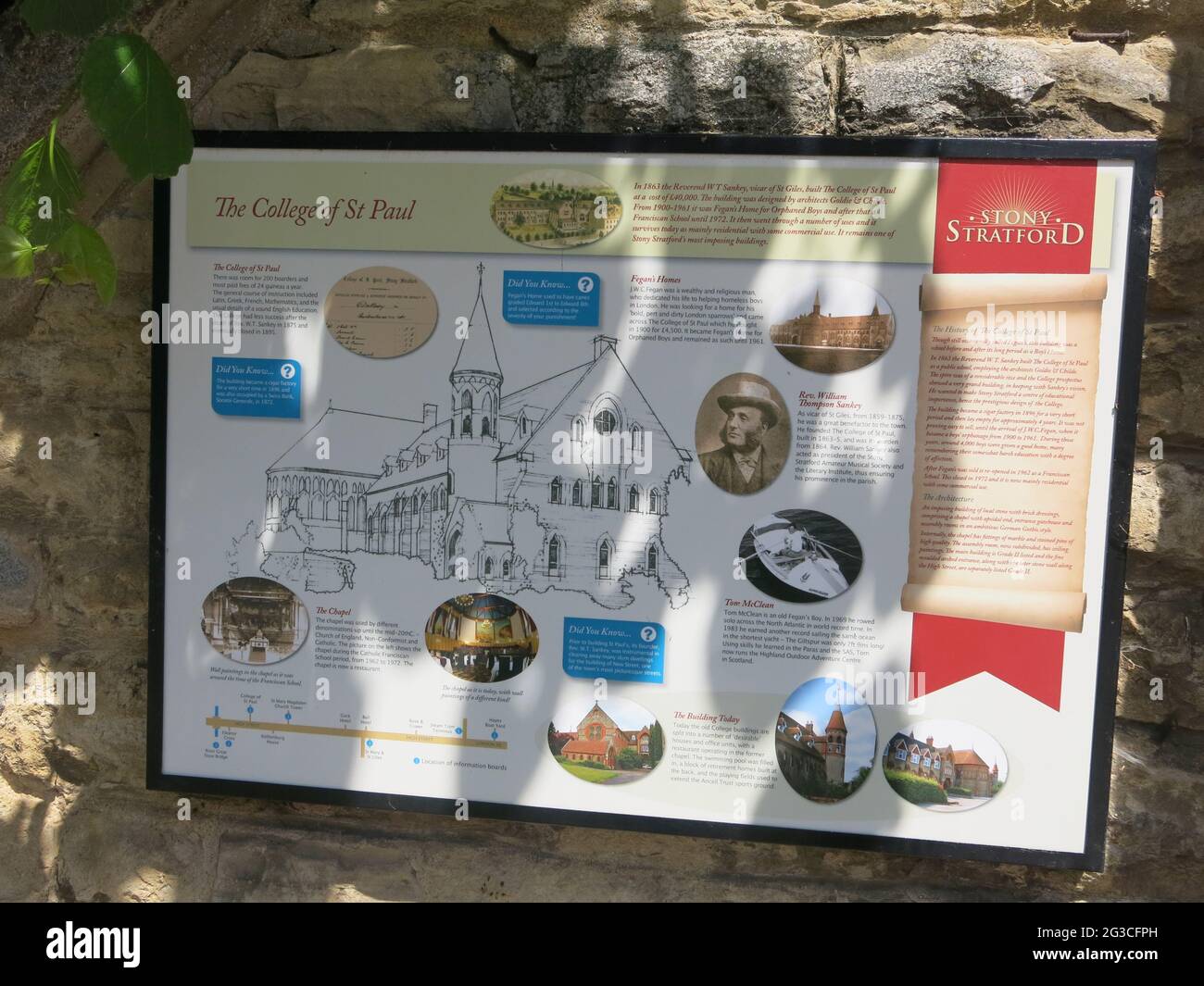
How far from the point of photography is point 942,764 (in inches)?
77.7

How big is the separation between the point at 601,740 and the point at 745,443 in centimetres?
71

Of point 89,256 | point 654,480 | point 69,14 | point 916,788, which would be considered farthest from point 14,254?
point 916,788

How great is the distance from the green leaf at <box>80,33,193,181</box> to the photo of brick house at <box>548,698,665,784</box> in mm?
1369

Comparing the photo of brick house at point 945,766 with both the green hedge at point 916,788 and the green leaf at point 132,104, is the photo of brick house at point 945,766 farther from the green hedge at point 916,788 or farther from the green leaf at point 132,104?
the green leaf at point 132,104

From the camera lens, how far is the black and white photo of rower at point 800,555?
6.48ft

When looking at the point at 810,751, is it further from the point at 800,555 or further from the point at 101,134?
the point at 101,134

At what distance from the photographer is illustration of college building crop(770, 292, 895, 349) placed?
6.35 ft

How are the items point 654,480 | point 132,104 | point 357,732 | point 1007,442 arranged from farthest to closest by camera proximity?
point 357,732 < point 654,480 < point 1007,442 < point 132,104

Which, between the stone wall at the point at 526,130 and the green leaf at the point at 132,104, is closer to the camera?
the green leaf at the point at 132,104

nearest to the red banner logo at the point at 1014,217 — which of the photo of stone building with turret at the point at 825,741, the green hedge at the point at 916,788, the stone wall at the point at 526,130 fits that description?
the stone wall at the point at 526,130

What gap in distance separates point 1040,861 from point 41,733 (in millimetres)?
2280

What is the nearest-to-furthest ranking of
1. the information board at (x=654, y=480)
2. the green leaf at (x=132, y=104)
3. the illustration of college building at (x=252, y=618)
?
the green leaf at (x=132, y=104) → the information board at (x=654, y=480) → the illustration of college building at (x=252, y=618)

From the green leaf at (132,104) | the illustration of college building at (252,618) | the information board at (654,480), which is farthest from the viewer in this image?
the illustration of college building at (252,618)

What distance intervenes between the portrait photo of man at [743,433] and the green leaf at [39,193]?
138 centimetres
